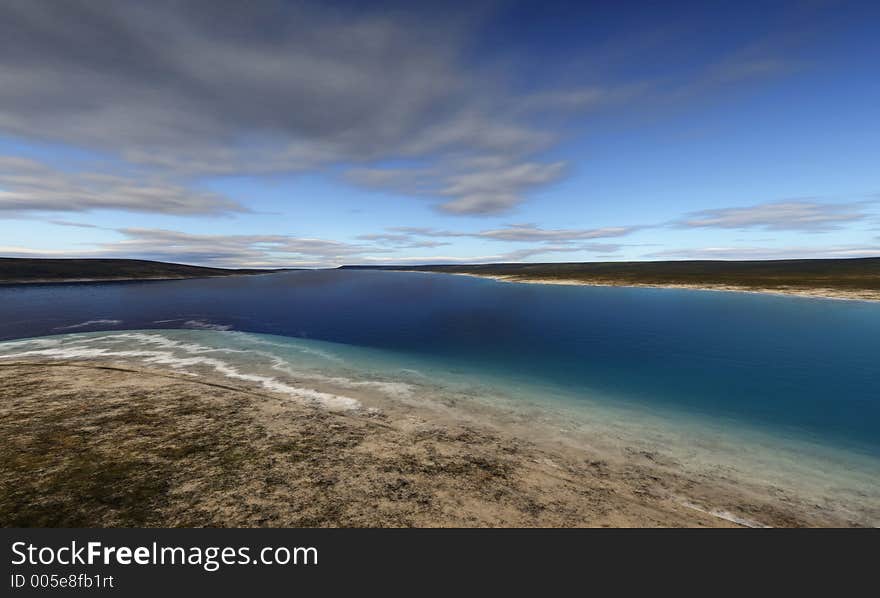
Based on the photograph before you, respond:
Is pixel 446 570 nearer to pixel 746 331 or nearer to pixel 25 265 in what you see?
pixel 746 331

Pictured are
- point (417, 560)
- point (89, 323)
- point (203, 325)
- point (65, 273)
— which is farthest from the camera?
point (65, 273)

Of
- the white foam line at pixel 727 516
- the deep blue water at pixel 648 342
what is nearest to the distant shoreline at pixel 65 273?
the deep blue water at pixel 648 342

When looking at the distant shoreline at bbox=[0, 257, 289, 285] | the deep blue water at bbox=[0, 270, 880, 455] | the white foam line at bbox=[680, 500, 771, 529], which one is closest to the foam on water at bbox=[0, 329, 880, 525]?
the white foam line at bbox=[680, 500, 771, 529]

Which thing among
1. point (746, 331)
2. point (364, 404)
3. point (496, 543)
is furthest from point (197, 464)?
point (746, 331)

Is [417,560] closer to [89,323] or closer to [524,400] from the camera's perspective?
[524,400]

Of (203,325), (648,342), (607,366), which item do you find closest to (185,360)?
(203,325)

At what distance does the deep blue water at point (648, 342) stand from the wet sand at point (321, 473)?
919cm

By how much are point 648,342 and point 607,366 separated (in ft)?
37.7

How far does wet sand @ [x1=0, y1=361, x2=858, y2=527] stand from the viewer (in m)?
8.70

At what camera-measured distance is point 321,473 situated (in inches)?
417

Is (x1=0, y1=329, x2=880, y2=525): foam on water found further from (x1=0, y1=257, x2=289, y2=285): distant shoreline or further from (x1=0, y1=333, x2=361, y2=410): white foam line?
(x1=0, y1=257, x2=289, y2=285): distant shoreline

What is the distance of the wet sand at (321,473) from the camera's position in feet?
28.6

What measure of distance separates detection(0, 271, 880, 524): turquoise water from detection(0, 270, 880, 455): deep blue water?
169 millimetres

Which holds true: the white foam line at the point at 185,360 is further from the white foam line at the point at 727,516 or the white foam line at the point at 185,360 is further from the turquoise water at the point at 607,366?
the white foam line at the point at 727,516
